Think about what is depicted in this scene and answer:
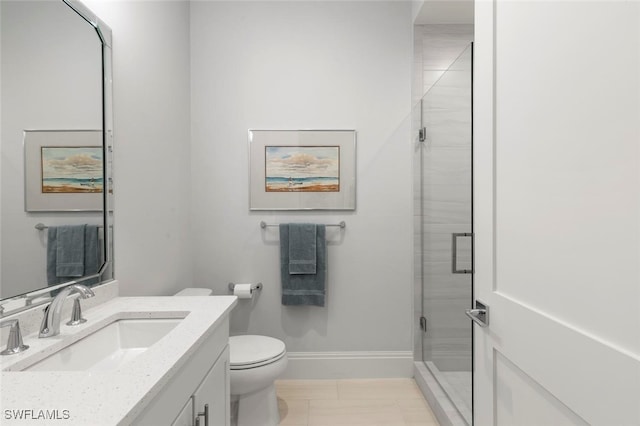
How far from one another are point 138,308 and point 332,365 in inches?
58.5

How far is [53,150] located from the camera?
1.15m

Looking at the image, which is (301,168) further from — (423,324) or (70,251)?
(70,251)

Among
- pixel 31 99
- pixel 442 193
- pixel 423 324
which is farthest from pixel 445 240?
pixel 31 99

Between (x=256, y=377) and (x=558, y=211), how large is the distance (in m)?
1.51

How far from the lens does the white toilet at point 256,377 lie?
5.61ft

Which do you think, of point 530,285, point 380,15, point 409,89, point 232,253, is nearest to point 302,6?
point 380,15

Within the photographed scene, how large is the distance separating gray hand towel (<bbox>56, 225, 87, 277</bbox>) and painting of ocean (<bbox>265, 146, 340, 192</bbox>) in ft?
4.13

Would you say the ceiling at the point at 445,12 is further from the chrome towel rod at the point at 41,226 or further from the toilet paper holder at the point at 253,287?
→ the chrome towel rod at the point at 41,226

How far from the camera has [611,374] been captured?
63 centimetres

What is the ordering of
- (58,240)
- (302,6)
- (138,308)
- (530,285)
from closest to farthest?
(530,285), (58,240), (138,308), (302,6)

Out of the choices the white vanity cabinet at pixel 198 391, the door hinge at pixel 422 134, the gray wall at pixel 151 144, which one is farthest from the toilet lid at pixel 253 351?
the door hinge at pixel 422 134

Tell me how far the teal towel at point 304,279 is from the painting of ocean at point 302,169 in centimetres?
29

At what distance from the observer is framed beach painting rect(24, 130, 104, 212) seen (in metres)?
1.07

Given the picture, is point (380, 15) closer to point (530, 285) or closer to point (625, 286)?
point (530, 285)
